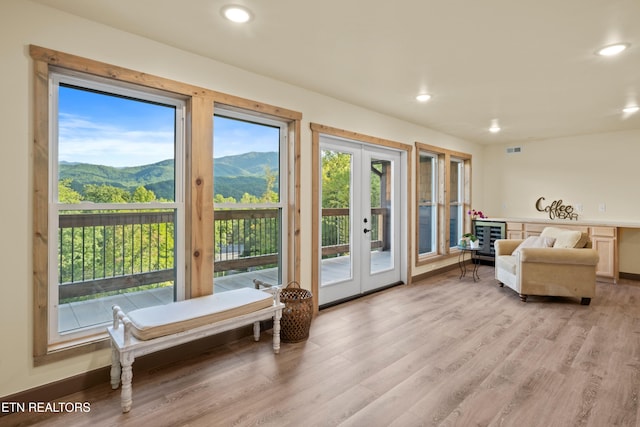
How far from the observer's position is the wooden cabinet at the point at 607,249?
5250 mm

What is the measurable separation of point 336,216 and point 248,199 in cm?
129

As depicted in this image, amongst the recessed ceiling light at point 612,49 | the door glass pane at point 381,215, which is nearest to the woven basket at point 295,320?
the door glass pane at point 381,215

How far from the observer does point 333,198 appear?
423 centimetres

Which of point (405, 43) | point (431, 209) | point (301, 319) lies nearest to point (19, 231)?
point (301, 319)

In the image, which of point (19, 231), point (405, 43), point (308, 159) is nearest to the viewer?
point (19, 231)

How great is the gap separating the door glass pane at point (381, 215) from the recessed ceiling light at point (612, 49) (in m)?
2.55

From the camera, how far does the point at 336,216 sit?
4.27 m

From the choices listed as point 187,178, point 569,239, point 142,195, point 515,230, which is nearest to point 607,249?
point 515,230

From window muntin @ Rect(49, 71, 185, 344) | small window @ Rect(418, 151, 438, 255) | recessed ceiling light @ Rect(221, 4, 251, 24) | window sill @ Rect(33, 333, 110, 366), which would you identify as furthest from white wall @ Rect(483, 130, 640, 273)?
window sill @ Rect(33, 333, 110, 366)

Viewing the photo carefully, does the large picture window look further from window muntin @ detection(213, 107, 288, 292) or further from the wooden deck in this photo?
the wooden deck

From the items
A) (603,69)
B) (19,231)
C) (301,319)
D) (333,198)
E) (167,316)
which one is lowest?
(301,319)

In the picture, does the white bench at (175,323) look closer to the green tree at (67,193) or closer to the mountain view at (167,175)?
the green tree at (67,193)

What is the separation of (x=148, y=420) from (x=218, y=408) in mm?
391

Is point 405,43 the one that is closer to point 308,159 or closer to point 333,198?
point 308,159
